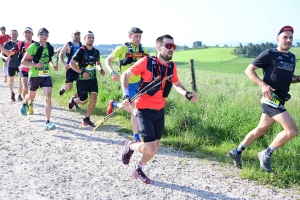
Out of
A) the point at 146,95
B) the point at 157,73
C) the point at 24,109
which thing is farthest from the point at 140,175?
the point at 24,109

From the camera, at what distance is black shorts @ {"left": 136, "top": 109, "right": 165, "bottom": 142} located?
14.8 ft

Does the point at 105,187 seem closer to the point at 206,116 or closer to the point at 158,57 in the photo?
the point at 158,57

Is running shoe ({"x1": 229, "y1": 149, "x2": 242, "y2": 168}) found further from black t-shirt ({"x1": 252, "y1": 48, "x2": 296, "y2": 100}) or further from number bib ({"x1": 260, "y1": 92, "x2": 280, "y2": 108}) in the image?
black t-shirt ({"x1": 252, "y1": 48, "x2": 296, "y2": 100})

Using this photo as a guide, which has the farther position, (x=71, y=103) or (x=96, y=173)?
(x=71, y=103)

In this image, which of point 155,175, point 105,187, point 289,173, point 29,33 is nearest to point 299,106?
point 289,173

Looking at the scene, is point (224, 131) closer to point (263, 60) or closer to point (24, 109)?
point (263, 60)

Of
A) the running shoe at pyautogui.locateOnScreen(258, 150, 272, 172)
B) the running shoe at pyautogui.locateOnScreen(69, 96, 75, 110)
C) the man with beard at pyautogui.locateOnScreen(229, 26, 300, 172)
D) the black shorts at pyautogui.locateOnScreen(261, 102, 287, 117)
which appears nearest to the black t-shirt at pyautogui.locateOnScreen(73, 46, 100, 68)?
the running shoe at pyautogui.locateOnScreen(69, 96, 75, 110)

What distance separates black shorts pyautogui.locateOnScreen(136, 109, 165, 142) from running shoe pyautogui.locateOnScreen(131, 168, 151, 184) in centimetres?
53

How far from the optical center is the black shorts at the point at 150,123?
450 centimetres

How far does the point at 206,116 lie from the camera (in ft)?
22.9

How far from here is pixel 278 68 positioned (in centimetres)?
470

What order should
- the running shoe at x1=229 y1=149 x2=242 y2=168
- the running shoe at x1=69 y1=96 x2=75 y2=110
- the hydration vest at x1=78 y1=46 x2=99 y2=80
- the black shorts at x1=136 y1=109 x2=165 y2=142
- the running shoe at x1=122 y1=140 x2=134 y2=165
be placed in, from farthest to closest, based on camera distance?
the running shoe at x1=69 y1=96 x2=75 y2=110 < the hydration vest at x1=78 y1=46 x2=99 y2=80 < the running shoe at x1=229 y1=149 x2=242 y2=168 < the running shoe at x1=122 y1=140 x2=134 y2=165 < the black shorts at x1=136 y1=109 x2=165 y2=142

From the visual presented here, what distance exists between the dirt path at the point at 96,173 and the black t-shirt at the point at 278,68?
4.73ft

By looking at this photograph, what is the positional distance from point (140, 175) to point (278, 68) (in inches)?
98.3
